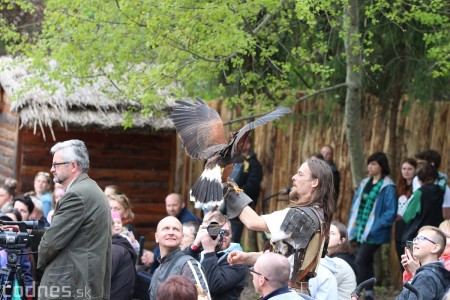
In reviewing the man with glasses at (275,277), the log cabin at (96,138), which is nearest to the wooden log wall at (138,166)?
the log cabin at (96,138)

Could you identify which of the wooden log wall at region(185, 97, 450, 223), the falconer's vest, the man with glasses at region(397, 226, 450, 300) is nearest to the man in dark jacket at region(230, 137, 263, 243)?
the wooden log wall at region(185, 97, 450, 223)

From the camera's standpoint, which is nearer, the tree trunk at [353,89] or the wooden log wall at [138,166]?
the tree trunk at [353,89]

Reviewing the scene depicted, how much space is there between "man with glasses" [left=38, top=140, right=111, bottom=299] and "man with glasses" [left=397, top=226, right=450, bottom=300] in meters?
2.12

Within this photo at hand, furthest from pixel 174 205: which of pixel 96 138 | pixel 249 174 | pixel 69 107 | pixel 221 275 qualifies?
pixel 96 138

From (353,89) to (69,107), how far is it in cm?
456

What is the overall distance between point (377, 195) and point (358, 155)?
734 millimetres

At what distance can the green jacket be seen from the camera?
6.18 meters

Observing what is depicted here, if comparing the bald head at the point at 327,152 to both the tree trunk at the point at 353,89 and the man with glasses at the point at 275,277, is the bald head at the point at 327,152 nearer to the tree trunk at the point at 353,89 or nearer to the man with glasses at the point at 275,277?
the tree trunk at the point at 353,89

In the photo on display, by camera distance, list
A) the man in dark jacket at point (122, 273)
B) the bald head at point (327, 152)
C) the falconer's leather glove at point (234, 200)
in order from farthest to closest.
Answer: the bald head at point (327, 152)
the man in dark jacket at point (122, 273)
the falconer's leather glove at point (234, 200)

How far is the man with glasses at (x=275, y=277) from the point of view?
17.5ft

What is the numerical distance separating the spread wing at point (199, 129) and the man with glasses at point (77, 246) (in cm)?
93

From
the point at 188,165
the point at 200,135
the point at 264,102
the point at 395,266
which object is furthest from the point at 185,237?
the point at 188,165

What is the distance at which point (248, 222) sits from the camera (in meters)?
5.63

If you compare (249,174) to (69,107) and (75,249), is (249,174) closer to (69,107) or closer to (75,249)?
(69,107)
